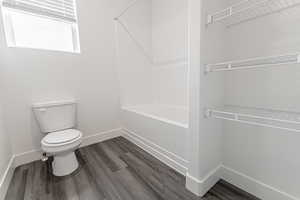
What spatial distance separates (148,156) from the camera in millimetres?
1769

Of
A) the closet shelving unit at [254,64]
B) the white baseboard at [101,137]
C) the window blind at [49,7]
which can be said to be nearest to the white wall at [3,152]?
the white baseboard at [101,137]

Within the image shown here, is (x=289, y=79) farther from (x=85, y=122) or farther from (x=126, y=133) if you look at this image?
(x=85, y=122)

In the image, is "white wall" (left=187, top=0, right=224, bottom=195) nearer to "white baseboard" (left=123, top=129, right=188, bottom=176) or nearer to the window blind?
"white baseboard" (left=123, top=129, right=188, bottom=176)

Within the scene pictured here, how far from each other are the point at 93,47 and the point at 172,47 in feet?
4.25

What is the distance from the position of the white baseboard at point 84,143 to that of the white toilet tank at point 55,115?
365 mm

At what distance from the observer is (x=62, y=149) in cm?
135

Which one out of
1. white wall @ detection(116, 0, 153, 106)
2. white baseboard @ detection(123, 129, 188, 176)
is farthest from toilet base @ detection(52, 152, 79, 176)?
white wall @ detection(116, 0, 153, 106)

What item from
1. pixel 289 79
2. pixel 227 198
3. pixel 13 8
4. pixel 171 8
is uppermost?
pixel 171 8

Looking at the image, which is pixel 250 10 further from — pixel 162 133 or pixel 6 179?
pixel 6 179

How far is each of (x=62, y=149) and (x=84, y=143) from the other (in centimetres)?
75

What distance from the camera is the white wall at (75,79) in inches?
61.9

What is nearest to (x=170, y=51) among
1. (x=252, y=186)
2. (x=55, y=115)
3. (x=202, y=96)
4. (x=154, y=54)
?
(x=154, y=54)

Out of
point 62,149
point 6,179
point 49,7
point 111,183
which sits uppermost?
point 49,7

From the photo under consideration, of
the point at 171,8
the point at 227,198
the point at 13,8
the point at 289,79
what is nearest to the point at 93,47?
the point at 13,8
